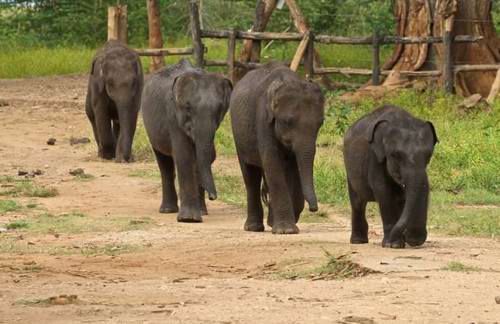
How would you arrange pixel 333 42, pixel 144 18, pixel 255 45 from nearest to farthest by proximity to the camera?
pixel 333 42 < pixel 255 45 < pixel 144 18

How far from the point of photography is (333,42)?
29.0m

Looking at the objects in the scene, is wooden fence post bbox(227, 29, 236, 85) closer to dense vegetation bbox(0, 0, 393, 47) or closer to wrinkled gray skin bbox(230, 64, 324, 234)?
dense vegetation bbox(0, 0, 393, 47)

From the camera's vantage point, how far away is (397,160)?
12.2 metres

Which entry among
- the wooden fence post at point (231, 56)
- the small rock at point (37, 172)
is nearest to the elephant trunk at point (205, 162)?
the small rock at point (37, 172)

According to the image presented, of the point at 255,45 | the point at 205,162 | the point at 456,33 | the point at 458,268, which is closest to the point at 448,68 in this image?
the point at 456,33

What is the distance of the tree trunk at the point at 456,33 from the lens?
1075 inches

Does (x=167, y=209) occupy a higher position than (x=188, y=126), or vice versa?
(x=188, y=126)

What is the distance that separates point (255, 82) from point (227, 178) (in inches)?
176

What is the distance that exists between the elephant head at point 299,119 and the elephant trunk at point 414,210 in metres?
1.46

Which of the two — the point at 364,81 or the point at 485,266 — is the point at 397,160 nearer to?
the point at 485,266

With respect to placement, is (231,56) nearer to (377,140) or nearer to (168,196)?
(168,196)

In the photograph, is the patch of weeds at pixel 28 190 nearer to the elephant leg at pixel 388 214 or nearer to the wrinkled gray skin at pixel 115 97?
the wrinkled gray skin at pixel 115 97

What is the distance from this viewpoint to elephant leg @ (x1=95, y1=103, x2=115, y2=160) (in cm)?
2169

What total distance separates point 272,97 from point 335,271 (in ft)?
9.98
